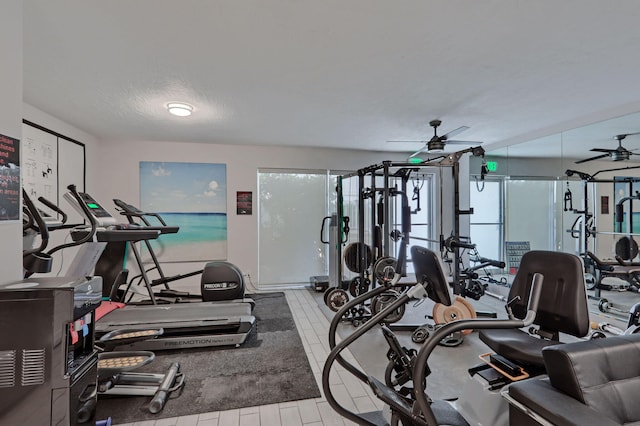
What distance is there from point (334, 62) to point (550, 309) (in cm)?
233

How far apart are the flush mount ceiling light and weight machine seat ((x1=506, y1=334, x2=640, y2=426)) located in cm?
363

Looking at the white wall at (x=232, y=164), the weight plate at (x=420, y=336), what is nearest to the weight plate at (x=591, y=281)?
the weight plate at (x=420, y=336)

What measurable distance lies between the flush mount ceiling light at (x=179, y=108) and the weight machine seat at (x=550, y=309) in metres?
3.47

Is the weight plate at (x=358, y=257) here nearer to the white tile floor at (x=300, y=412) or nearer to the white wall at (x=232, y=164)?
the white tile floor at (x=300, y=412)

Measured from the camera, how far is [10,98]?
4.93 feet

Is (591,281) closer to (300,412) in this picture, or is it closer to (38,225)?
(300,412)

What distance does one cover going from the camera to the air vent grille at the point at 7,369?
1.24 metres

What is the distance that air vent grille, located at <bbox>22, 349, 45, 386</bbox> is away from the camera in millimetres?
1257

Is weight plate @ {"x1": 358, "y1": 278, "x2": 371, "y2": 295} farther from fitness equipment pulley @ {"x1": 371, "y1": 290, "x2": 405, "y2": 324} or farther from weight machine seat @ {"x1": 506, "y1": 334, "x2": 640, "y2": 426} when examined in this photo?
weight machine seat @ {"x1": 506, "y1": 334, "x2": 640, "y2": 426}

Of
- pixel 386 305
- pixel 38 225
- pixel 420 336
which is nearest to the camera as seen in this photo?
pixel 38 225

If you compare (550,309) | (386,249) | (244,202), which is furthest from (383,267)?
(244,202)

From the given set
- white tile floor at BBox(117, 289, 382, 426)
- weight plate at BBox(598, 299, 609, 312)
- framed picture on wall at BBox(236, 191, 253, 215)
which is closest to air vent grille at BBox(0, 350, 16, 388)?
white tile floor at BBox(117, 289, 382, 426)

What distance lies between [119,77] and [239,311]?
2613 mm

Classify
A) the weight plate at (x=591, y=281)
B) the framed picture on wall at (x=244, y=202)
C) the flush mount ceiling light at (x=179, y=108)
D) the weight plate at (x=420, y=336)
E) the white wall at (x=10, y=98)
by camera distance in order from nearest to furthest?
the white wall at (x=10, y=98) → the weight plate at (x=420, y=336) → the flush mount ceiling light at (x=179, y=108) → the weight plate at (x=591, y=281) → the framed picture on wall at (x=244, y=202)
